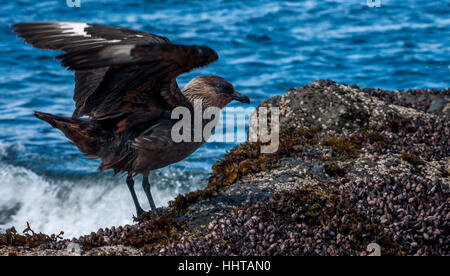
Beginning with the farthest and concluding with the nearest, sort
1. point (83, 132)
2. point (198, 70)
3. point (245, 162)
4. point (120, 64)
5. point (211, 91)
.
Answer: point (198, 70)
point (245, 162)
point (211, 91)
point (83, 132)
point (120, 64)

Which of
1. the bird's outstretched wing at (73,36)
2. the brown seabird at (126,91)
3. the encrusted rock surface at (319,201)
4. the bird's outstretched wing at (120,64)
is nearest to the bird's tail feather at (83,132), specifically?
the brown seabird at (126,91)

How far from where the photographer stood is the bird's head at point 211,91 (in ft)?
21.2

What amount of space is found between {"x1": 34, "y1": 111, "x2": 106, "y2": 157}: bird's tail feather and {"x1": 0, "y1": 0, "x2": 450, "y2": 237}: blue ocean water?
396 centimetres

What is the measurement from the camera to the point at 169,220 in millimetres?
5637

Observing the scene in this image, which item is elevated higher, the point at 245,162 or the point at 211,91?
the point at 211,91

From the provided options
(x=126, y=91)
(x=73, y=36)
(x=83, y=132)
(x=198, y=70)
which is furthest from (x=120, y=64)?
(x=198, y=70)

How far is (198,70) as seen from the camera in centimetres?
1620

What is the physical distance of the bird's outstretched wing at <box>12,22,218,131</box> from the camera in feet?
15.8

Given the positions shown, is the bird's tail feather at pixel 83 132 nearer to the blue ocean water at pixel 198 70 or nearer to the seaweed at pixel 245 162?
the seaweed at pixel 245 162

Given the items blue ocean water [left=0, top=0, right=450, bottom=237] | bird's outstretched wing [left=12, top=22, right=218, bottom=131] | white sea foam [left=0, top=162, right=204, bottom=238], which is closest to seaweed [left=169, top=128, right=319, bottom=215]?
bird's outstretched wing [left=12, top=22, right=218, bottom=131]

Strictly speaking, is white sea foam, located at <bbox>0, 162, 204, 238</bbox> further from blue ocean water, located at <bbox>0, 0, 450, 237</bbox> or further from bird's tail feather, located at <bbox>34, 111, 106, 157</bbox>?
bird's tail feather, located at <bbox>34, 111, 106, 157</bbox>

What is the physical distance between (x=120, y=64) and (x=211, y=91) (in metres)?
1.81

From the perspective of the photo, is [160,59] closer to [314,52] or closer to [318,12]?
[314,52]

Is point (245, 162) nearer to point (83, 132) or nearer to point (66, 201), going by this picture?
point (83, 132)
